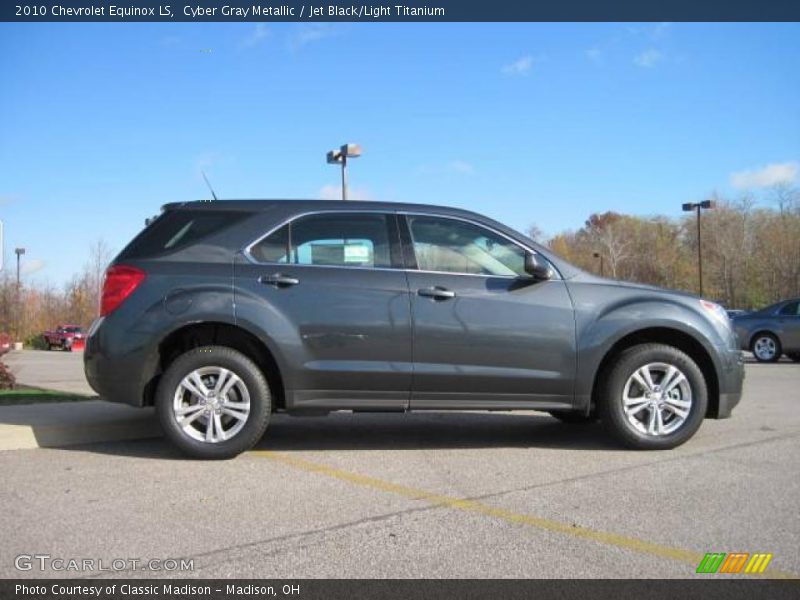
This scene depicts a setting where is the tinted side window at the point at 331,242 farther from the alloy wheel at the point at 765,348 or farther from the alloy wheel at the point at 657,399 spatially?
the alloy wheel at the point at 765,348

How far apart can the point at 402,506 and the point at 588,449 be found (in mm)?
2113

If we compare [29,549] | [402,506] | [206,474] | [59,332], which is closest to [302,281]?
[206,474]

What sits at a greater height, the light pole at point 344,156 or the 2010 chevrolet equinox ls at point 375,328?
the light pole at point 344,156

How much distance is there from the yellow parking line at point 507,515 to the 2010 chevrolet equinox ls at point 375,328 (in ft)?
1.54

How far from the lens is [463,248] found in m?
5.42

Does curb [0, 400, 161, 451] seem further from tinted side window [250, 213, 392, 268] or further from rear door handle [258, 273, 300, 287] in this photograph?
tinted side window [250, 213, 392, 268]

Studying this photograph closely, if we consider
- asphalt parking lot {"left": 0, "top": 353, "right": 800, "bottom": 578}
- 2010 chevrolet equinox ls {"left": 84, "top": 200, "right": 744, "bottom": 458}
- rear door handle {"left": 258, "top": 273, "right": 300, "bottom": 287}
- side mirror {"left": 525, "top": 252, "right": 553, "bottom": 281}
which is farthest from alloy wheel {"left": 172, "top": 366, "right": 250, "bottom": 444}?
side mirror {"left": 525, "top": 252, "right": 553, "bottom": 281}

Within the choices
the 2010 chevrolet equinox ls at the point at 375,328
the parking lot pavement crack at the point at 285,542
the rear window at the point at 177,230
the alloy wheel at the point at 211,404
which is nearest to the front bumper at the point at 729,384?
the 2010 chevrolet equinox ls at the point at 375,328

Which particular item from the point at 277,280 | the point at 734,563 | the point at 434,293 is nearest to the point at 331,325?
the point at 277,280

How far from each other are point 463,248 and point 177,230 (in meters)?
2.16

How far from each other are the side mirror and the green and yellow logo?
2418mm

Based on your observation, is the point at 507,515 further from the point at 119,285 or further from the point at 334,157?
the point at 334,157

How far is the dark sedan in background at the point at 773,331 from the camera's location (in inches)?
642
